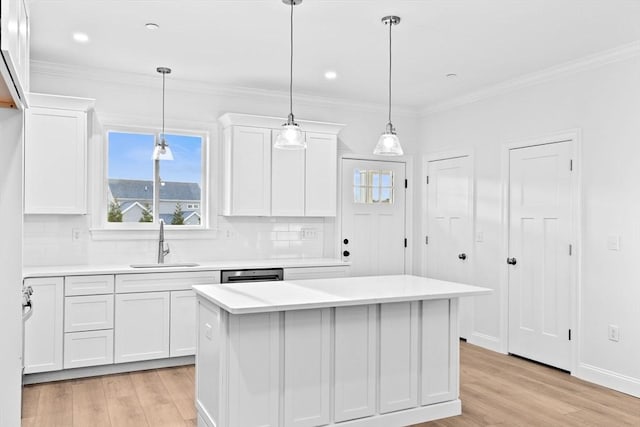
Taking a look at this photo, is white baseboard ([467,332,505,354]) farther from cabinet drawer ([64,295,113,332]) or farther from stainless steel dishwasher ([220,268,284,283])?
cabinet drawer ([64,295,113,332])

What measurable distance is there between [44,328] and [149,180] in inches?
66.1

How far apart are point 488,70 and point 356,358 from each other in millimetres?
2979

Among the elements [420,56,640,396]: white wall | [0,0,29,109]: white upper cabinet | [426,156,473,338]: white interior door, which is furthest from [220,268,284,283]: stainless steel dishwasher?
[0,0,29,109]: white upper cabinet

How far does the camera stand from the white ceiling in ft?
10.7

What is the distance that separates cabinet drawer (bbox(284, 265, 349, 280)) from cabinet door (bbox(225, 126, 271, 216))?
647 millimetres

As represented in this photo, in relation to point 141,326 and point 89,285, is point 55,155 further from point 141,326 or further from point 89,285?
point 141,326

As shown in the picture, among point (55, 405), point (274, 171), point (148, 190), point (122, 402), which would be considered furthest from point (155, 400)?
point (274, 171)

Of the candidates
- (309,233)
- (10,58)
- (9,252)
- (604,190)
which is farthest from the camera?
(309,233)

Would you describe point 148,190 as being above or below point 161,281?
above

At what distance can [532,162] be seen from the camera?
4.65m

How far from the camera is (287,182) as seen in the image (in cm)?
514

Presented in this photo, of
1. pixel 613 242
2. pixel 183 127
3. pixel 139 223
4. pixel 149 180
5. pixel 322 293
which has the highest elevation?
pixel 183 127

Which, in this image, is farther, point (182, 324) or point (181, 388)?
point (182, 324)

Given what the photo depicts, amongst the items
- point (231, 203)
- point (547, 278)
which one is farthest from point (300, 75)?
point (547, 278)
